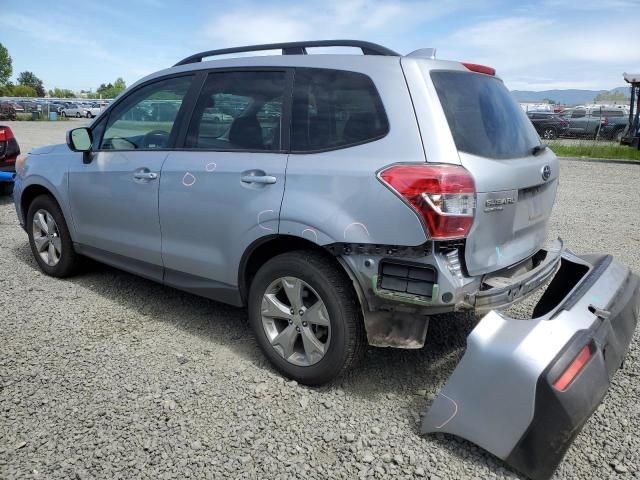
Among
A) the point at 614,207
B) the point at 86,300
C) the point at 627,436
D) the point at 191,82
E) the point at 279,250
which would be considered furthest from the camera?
the point at 614,207

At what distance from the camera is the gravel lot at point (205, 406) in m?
2.41

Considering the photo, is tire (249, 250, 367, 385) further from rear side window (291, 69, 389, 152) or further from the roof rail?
the roof rail

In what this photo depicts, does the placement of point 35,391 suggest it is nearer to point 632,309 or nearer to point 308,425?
point 308,425

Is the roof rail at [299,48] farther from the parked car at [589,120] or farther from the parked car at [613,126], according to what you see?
the parked car at [589,120]

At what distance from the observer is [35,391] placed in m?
2.94

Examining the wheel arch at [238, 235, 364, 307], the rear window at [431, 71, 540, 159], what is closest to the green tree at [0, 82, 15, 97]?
the wheel arch at [238, 235, 364, 307]

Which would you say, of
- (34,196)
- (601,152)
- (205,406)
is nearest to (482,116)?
(205,406)

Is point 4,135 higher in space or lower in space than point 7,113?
higher

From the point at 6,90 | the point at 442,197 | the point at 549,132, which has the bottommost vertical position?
the point at 549,132

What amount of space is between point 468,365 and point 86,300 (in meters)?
3.18

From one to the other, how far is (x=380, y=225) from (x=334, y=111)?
2.42ft

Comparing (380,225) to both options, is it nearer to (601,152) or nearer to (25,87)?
(601,152)

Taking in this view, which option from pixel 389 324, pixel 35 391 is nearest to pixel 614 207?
pixel 389 324

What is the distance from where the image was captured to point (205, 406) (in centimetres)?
284
